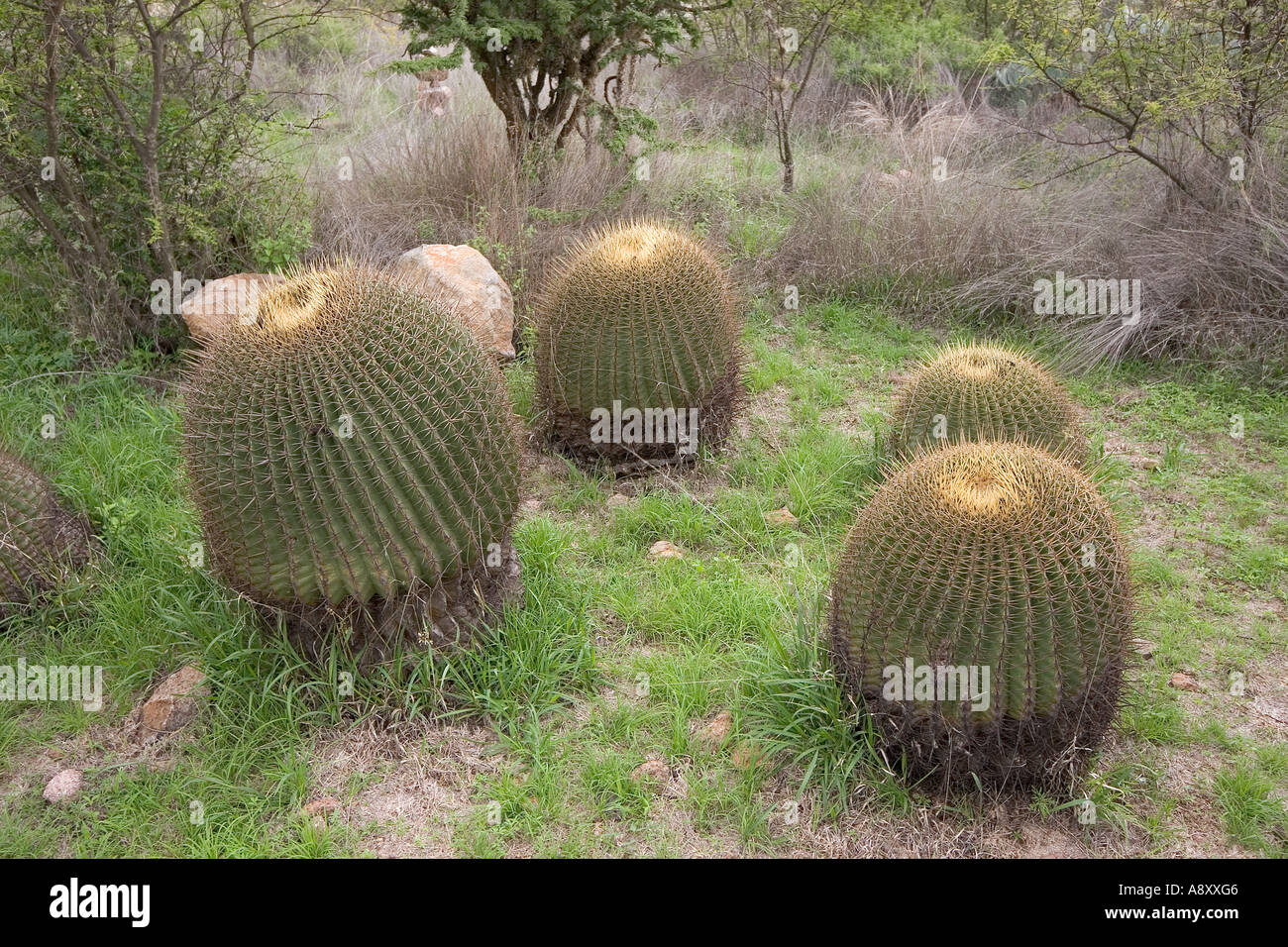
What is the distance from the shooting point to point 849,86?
10914 millimetres

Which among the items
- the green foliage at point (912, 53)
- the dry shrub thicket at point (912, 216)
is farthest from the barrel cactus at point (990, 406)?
the green foliage at point (912, 53)

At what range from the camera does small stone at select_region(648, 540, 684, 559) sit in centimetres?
430

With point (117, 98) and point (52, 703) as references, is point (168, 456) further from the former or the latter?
point (117, 98)

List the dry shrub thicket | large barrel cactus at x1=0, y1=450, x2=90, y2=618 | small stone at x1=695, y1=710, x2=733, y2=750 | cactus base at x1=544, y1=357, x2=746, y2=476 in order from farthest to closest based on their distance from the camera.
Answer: the dry shrub thicket
cactus base at x1=544, y1=357, x2=746, y2=476
large barrel cactus at x1=0, y1=450, x2=90, y2=618
small stone at x1=695, y1=710, x2=733, y2=750

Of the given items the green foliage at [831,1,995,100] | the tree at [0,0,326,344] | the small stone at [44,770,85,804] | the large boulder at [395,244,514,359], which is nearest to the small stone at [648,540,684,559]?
the large boulder at [395,244,514,359]

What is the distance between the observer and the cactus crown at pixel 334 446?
10.1ft

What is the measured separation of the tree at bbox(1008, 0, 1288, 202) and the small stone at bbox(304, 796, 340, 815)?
19.4ft

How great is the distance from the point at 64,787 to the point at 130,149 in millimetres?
3948

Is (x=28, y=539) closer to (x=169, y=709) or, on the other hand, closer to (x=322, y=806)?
(x=169, y=709)

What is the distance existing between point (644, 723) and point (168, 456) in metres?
2.88

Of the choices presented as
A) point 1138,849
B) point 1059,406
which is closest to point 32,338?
point 1059,406

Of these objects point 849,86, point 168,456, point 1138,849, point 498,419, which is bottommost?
point 1138,849

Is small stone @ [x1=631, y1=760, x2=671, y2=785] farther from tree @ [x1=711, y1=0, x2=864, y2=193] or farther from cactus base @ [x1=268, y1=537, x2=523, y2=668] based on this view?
tree @ [x1=711, y1=0, x2=864, y2=193]

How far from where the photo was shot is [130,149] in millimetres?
5719
